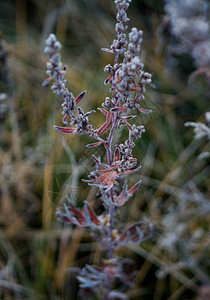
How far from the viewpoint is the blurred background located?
1.30 metres

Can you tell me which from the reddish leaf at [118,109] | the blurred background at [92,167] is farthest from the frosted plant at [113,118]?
the blurred background at [92,167]

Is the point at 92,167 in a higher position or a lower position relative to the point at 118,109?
lower

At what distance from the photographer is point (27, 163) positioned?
5.34 feet

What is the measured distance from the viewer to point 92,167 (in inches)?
40.9

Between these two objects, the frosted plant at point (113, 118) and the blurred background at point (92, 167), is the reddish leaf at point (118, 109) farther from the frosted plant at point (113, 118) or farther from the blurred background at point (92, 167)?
the blurred background at point (92, 167)

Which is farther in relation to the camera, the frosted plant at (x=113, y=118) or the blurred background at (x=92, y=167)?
the blurred background at (x=92, y=167)

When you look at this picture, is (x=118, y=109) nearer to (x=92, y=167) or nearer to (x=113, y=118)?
(x=113, y=118)

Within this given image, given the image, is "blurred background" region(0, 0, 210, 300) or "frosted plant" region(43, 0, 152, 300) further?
"blurred background" region(0, 0, 210, 300)

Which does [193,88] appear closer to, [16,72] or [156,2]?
[156,2]

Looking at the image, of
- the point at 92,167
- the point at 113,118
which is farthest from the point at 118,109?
the point at 92,167

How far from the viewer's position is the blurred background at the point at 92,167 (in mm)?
1299

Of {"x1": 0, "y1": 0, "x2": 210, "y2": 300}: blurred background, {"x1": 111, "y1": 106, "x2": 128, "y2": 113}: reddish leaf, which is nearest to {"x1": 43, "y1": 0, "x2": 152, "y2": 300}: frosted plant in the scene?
{"x1": 111, "y1": 106, "x2": 128, "y2": 113}: reddish leaf

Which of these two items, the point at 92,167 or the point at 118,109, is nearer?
the point at 118,109

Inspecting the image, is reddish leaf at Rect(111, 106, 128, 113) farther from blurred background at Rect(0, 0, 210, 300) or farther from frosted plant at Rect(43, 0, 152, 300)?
blurred background at Rect(0, 0, 210, 300)
